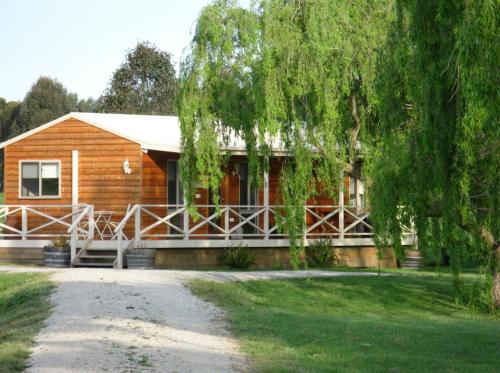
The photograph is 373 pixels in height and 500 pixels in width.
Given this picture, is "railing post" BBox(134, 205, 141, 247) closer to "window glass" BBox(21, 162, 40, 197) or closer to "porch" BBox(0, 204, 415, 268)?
"porch" BBox(0, 204, 415, 268)

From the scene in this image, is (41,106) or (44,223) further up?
(41,106)

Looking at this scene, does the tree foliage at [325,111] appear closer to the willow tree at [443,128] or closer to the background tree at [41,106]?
the willow tree at [443,128]

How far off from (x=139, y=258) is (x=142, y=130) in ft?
17.8

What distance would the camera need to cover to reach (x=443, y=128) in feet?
37.4

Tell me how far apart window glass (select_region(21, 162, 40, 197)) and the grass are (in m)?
5.65

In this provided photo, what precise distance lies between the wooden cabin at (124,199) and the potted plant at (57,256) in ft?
3.08

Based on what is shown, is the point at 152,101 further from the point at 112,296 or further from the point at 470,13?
the point at 470,13

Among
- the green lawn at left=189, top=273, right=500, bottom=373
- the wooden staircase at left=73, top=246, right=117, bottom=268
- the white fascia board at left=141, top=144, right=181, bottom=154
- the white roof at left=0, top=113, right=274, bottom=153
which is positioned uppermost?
the white roof at left=0, top=113, right=274, bottom=153

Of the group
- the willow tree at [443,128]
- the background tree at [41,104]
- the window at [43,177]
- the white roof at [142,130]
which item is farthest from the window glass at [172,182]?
the background tree at [41,104]

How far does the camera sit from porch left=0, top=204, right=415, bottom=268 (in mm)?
23016

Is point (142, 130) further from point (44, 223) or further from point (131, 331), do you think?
point (131, 331)

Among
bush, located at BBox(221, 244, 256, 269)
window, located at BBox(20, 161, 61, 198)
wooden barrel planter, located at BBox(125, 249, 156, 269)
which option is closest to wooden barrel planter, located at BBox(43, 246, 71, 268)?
wooden barrel planter, located at BBox(125, 249, 156, 269)

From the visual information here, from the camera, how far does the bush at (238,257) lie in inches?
952

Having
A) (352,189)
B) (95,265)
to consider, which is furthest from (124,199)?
(352,189)
